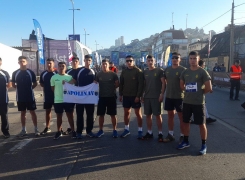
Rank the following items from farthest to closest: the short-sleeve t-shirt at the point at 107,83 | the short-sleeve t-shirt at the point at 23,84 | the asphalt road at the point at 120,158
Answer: the short-sleeve t-shirt at the point at 23,84 → the short-sleeve t-shirt at the point at 107,83 → the asphalt road at the point at 120,158

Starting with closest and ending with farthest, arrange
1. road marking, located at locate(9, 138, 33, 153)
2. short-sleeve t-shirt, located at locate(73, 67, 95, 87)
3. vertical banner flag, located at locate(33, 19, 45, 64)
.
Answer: road marking, located at locate(9, 138, 33, 153) → short-sleeve t-shirt, located at locate(73, 67, 95, 87) → vertical banner flag, located at locate(33, 19, 45, 64)

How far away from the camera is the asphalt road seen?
439cm

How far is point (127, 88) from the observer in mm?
6430

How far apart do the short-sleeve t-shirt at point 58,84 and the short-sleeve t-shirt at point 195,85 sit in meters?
2.98

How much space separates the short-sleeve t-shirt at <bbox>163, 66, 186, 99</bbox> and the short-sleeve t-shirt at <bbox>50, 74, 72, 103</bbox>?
2499mm

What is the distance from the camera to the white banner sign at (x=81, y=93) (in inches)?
259

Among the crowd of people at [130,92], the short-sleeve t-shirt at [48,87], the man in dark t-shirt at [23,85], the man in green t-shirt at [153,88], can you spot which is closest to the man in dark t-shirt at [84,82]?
the crowd of people at [130,92]

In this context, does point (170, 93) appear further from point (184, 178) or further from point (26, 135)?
point (26, 135)

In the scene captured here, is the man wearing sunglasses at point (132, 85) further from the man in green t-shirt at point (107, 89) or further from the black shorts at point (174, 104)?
the black shorts at point (174, 104)

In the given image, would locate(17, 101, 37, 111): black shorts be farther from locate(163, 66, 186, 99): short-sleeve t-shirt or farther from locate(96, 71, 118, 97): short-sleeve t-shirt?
locate(163, 66, 186, 99): short-sleeve t-shirt

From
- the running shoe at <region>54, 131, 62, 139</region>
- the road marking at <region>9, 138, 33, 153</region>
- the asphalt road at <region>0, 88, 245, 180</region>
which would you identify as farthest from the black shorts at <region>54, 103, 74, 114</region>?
the road marking at <region>9, 138, 33, 153</region>

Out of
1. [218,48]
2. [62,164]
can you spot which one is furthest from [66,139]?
[218,48]

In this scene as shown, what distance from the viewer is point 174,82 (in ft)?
19.7

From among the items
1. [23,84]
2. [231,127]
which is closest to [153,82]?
[231,127]
